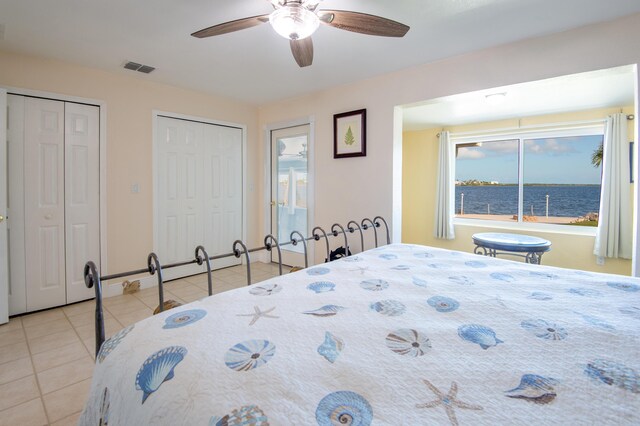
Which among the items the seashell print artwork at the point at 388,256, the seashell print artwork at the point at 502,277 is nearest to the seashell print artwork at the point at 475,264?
the seashell print artwork at the point at 502,277

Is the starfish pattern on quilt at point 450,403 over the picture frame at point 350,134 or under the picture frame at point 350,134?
under

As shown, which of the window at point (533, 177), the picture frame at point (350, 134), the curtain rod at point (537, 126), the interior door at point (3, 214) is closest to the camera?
the interior door at point (3, 214)

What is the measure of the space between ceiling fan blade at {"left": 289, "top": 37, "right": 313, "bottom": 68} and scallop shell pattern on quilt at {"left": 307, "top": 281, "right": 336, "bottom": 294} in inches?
57.3

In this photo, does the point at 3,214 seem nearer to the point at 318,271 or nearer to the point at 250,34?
the point at 250,34

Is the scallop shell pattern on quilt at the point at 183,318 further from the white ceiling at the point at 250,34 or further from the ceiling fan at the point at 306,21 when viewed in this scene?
the white ceiling at the point at 250,34

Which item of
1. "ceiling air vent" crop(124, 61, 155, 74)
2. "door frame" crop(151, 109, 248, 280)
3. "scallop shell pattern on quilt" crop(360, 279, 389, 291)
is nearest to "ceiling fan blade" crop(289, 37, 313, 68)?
"scallop shell pattern on quilt" crop(360, 279, 389, 291)

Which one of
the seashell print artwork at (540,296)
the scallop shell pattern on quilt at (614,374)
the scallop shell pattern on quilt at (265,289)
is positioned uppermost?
the seashell print artwork at (540,296)

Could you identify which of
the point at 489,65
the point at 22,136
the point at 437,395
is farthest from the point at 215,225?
the point at 437,395

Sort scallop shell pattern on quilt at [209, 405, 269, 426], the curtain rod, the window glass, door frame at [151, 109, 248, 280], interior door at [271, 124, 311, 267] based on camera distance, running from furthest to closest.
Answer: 1. the window glass
2. interior door at [271, 124, 311, 267]
3. the curtain rod
4. door frame at [151, 109, 248, 280]
5. scallop shell pattern on quilt at [209, 405, 269, 426]

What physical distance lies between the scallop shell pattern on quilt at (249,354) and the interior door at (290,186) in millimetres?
3335

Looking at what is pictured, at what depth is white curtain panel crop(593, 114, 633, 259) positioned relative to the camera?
3.49 metres

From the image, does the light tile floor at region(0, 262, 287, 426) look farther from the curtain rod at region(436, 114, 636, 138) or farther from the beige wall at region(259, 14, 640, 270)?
the curtain rod at region(436, 114, 636, 138)

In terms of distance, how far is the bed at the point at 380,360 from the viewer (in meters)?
0.57

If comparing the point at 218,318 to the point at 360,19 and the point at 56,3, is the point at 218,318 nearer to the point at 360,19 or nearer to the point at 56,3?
the point at 360,19
